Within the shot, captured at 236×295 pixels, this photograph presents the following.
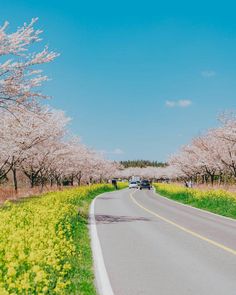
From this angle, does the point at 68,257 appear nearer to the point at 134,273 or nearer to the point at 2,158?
the point at 134,273

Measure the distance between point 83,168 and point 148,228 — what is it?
60973 millimetres

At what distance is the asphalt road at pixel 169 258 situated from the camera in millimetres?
7672

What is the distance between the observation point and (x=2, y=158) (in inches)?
1236

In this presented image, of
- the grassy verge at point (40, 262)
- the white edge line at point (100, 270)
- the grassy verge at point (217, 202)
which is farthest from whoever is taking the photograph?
the grassy verge at point (217, 202)

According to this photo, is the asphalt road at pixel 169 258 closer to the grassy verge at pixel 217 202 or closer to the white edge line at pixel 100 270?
the white edge line at pixel 100 270

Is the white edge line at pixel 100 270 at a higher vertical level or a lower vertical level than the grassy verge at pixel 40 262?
lower

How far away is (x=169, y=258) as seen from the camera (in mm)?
10297

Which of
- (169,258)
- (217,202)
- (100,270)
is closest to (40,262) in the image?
(100,270)

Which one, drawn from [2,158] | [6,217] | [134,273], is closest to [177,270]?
[134,273]

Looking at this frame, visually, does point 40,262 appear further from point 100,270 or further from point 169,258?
point 169,258

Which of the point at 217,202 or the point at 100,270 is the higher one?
the point at 217,202

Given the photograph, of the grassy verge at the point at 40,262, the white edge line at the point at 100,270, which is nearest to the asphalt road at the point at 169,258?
the white edge line at the point at 100,270

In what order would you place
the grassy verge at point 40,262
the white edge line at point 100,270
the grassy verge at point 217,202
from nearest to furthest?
the grassy verge at point 40,262 < the white edge line at point 100,270 < the grassy verge at point 217,202

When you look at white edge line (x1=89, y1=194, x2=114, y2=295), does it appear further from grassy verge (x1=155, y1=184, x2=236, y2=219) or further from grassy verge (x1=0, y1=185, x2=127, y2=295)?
grassy verge (x1=155, y1=184, x2=236, y2=219)
